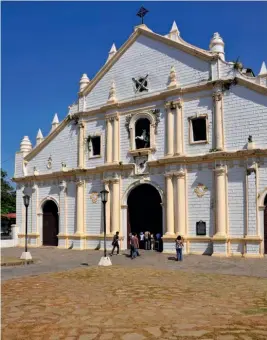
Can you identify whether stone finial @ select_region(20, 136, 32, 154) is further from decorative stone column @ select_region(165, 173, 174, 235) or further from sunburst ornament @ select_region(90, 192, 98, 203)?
decorative stone column @ select_region(165, 173, 174, 235)

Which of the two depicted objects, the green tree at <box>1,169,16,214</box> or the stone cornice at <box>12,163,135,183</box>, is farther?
the green tree at <box>1,169,16,214</box>

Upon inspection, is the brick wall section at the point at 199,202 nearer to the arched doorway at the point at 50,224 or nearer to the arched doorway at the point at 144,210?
the arched doorway at the point at 144,210

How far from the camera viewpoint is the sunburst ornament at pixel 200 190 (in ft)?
70.4

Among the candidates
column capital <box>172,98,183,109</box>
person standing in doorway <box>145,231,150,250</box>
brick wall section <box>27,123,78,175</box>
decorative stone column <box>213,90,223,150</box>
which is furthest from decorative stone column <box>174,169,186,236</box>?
brick wall section <box>27,123,78,175</box>

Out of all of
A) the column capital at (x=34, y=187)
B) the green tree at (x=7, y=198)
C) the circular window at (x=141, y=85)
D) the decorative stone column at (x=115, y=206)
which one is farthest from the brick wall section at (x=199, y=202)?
the green tree at (x=7, y=198)

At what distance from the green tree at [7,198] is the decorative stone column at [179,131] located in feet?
107

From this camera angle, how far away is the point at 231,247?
20.2 m

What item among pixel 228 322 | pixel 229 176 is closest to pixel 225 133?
pixel 229 176

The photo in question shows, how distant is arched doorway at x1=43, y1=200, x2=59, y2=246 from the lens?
2857 centimetres

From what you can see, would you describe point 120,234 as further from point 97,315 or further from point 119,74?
point 97,315

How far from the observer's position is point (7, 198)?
2109 inches

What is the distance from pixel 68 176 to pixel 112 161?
13.6ft

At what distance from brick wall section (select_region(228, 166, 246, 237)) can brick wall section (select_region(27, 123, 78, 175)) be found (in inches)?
450

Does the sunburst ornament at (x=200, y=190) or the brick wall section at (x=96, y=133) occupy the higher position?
the brick wall section at (x=96, y=133)
